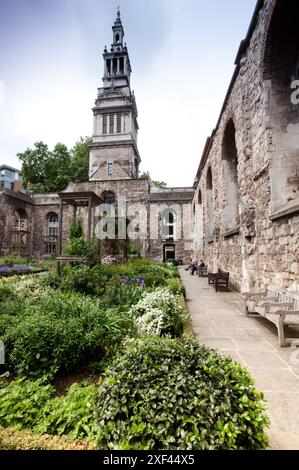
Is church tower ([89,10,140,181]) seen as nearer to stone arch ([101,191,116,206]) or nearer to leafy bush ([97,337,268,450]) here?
stone arch ([101,191,116,206])

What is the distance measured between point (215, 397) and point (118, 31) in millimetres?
44678

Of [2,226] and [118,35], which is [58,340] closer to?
[2,226]

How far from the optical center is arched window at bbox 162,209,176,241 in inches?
925

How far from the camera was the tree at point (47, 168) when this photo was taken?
32.0 m

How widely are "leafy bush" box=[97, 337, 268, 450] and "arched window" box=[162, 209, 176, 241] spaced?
71.2 feet

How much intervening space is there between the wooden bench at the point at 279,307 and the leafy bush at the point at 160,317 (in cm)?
142

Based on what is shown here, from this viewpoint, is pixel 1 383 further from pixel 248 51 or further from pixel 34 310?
pixel 248 51

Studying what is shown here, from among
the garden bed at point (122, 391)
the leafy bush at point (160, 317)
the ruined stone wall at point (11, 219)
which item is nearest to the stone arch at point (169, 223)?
the ruined stone wall at point (11, 219)

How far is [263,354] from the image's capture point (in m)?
3.19

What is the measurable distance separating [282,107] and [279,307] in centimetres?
419

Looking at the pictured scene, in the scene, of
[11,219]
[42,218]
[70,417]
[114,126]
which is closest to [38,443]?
[70,417]

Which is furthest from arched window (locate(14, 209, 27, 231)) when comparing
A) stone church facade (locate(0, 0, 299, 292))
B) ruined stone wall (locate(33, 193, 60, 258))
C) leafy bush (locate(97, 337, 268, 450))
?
leafy bush (locate(97, 337, 268, 450))
